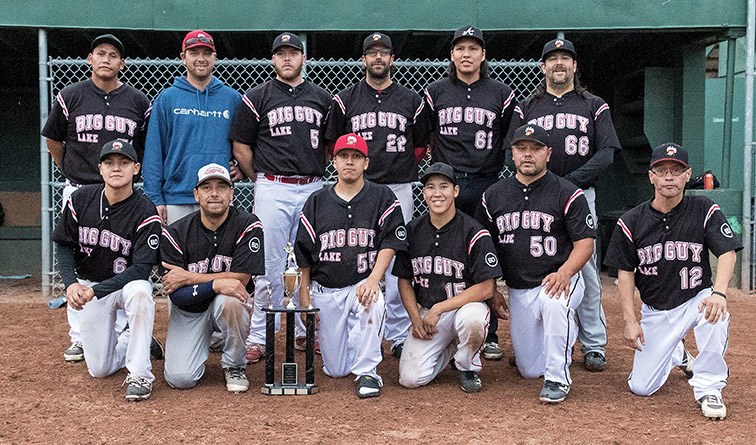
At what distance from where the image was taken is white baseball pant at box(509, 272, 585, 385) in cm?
397

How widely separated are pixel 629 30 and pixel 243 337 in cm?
509

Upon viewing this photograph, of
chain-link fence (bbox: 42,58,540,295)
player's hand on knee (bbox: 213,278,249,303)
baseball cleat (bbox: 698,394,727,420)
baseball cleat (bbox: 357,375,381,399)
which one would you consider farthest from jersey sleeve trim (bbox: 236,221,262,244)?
chain-link fence (bbox: 42,58,540,295)

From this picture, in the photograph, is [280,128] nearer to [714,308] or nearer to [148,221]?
[148,221]

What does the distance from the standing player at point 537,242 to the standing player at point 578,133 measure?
12.2 inches

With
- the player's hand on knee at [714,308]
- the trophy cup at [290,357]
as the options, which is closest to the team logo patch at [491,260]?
the trophy cup at [290,357]

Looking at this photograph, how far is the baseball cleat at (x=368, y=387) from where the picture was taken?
13.1ft

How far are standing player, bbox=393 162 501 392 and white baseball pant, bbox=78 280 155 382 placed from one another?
133 cm

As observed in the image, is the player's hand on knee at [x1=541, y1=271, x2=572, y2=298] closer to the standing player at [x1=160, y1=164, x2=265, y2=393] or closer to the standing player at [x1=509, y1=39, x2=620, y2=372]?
the standing player at [x1=509, y1=39, x2=620, y2=372]

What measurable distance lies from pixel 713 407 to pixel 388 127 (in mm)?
2369

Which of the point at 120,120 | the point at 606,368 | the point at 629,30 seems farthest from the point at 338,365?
the point at 629,30

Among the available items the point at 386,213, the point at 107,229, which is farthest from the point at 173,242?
the point at 386,213

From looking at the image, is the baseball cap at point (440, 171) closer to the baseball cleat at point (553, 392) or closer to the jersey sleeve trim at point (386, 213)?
the jersey sleeve trim at point (386, 213)

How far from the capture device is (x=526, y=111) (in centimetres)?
473

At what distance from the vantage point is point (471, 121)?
4.80 metres
